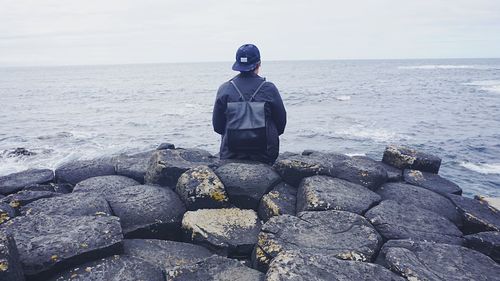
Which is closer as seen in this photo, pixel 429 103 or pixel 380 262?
pixel 380 262

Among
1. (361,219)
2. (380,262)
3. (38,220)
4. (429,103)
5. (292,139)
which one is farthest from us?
(429,103)

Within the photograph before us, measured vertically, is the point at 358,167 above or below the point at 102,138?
above

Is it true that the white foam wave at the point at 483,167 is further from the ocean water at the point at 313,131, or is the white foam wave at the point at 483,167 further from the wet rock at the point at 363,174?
the wet rock at the point at 363,174

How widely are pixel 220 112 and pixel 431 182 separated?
345 centimetres

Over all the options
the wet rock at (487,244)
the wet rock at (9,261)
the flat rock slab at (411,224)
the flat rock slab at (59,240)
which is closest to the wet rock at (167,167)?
the flat rock slab at (59,240)

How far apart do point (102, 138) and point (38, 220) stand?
64.8 ft

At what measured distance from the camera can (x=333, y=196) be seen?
4324mm

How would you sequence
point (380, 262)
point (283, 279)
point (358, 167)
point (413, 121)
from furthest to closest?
point (413, 121)
point (358, 167)
point (380, 262)
point (283, 279)

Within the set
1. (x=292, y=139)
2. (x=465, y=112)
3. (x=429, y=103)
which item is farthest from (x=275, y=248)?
(x=429, y=103)

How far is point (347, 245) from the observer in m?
3.37

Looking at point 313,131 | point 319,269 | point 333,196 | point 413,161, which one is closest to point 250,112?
point 333,196

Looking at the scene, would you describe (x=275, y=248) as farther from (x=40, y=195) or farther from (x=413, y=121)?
(x=413, y=121)

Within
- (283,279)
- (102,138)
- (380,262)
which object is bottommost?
(102,138)

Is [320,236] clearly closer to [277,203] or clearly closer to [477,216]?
[277,203]
